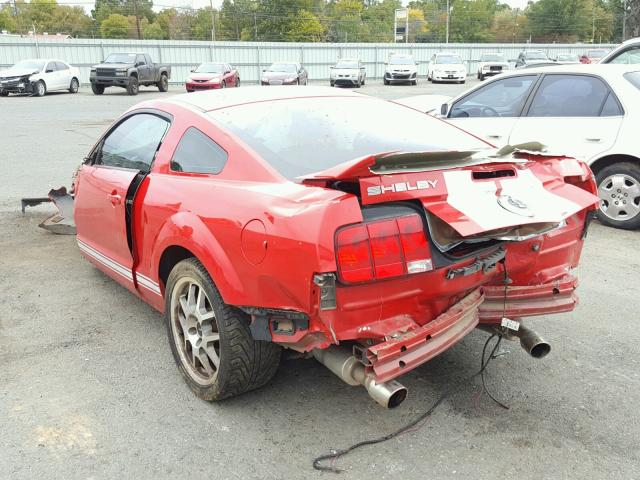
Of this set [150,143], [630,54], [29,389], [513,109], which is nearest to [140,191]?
[150,143]

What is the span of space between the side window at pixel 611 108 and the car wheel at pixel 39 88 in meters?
24.3

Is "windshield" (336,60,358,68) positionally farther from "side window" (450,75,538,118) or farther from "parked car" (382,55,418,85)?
"side window" (450,75,538,118)

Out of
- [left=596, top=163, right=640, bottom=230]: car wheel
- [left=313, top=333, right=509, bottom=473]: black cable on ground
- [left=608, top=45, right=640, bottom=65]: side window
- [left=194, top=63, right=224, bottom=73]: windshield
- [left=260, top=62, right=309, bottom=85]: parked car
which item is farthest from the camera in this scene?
[left=260, top=62, right=309, bottom=85]: parked car

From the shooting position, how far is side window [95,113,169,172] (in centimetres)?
392

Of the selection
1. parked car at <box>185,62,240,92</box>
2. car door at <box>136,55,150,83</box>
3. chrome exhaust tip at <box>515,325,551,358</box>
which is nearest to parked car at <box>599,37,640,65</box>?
chrome exhaust tip at <box>515,325,551,358</box>

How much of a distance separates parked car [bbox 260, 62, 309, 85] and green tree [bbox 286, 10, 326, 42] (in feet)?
189

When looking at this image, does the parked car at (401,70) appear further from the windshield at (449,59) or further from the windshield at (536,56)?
the windshield at (536,56)

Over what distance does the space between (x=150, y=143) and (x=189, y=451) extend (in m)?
2.00

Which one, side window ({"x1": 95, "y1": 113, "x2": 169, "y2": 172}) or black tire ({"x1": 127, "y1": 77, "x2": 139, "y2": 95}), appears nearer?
Answer: side window ({"x1": 95, "y1": 113, "x2": 169, "y2": 172})

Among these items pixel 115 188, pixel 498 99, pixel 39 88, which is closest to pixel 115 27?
pixel 39 88

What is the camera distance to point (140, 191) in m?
3.79

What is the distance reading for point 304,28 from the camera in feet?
282

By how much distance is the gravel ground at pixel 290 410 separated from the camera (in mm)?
2793

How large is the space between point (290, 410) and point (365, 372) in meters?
0.73
